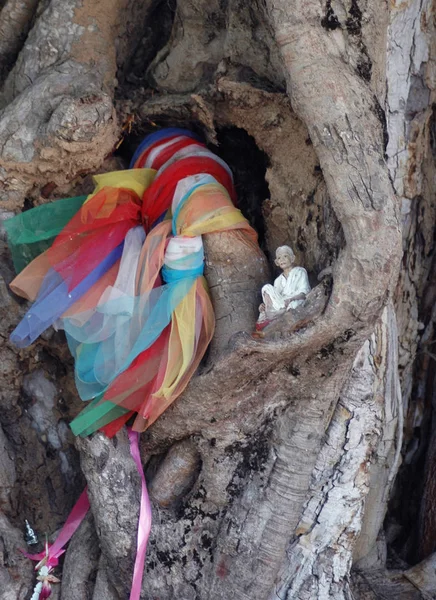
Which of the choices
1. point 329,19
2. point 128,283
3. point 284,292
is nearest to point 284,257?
point 284,292

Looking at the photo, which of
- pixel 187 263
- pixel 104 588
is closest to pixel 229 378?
pixel 187 263

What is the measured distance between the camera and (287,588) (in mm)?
2438

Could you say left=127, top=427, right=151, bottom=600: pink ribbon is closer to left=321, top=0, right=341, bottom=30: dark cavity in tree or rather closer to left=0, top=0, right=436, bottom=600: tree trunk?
left=0, top=0, right=436, bottom=600: tree trunk

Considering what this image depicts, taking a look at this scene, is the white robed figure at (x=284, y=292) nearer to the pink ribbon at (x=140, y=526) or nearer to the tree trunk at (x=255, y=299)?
the tree trunk at (x=255, y=299)

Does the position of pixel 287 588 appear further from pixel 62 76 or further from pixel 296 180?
pixel 62 76

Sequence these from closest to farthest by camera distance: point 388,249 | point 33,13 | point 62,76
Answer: point 388,249 < point 62,76 < point 33,13

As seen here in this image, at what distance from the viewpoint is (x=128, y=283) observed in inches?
93.3

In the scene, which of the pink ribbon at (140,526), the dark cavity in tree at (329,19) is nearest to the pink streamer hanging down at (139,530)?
the pink ribbon at (140,526)

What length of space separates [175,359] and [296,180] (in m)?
0.58

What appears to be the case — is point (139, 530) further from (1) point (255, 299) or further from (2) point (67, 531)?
(1) point (255, 299)

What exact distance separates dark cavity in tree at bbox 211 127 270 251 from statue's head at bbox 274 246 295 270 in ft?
1.03

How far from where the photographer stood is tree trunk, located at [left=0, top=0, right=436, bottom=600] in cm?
224

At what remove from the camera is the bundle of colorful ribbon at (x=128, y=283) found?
2.31 metres

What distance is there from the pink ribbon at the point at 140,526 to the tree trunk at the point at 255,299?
0.02 m
